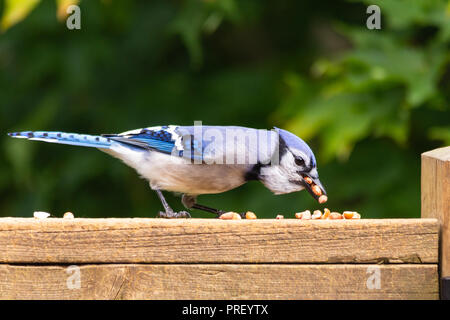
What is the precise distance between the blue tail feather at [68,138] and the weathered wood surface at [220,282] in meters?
0.74

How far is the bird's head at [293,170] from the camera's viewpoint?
2.53 m

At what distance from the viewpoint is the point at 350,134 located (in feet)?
11.0

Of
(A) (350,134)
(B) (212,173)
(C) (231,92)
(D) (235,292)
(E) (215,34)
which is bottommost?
(D) (235,292)

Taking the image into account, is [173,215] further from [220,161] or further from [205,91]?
[205,91]

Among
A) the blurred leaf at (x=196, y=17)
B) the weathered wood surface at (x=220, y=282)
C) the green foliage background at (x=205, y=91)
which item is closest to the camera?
the weathered wood surface at (x=220, y=282)

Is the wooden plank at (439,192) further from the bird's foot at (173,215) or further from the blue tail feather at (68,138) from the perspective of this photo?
the blue tail feather at (68,138)

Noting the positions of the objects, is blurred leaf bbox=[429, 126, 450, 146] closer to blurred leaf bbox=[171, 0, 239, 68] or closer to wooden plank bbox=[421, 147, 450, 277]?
wooden plank bbox=[421, 147, 450, 277]

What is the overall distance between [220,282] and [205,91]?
3061mm

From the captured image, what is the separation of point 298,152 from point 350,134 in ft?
2.95

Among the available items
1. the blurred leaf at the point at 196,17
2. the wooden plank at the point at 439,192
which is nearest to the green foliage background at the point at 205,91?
the blurred leaf at the point at 196,17

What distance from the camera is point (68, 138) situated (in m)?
2.74

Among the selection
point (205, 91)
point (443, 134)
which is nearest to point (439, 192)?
point (443, 134)

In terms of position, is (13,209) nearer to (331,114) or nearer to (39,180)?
(39,180)

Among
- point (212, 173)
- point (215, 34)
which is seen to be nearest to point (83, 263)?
point (212, 173)
